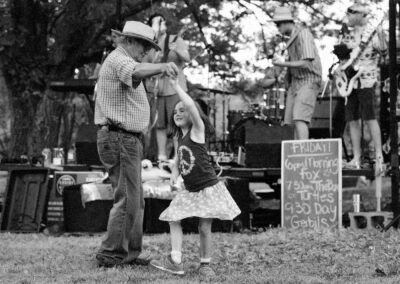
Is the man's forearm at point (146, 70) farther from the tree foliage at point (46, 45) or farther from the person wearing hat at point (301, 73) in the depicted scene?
the tree foliage at point (46, 45)

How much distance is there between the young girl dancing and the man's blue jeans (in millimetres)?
267

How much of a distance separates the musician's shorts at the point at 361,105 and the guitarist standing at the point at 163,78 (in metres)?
2.08

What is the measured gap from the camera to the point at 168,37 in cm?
1223

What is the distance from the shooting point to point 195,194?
749cm

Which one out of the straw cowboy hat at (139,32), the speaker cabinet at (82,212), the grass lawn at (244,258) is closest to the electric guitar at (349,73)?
the grass lawn at (244,258)

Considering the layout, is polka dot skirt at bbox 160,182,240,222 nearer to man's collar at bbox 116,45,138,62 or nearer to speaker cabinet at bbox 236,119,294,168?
man's collar at bbox 116,45,138,62

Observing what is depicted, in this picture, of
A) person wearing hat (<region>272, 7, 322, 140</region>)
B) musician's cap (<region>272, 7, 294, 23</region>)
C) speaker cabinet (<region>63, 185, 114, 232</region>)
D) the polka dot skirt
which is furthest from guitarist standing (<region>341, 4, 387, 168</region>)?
the polka dot skirt

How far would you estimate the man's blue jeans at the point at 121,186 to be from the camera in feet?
24.7

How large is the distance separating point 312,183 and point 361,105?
126 centimetres

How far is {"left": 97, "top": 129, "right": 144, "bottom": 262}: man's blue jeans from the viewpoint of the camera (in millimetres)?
7523

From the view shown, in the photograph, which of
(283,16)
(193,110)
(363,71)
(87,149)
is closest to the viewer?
(193,110)

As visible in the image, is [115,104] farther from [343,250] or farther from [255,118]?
[255,118]

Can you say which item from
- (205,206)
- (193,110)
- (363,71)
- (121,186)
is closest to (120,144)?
(121,186)

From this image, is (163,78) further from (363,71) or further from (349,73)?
(363,71)
